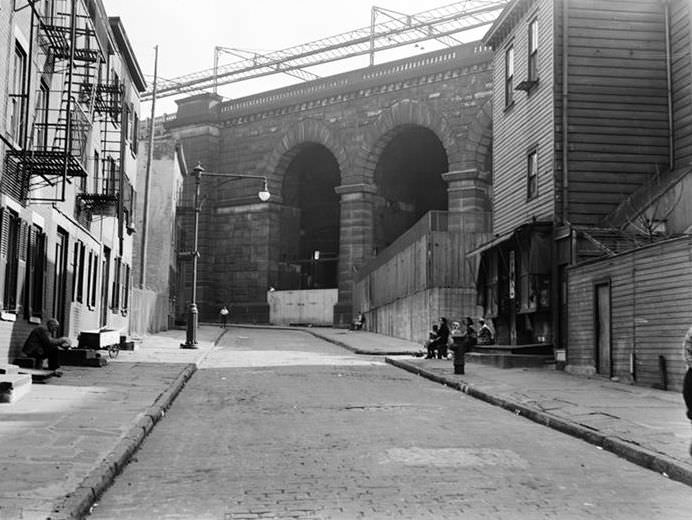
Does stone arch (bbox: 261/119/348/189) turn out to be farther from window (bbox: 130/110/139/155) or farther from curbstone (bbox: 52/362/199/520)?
curbstone (bbox: 52/362/199/520)

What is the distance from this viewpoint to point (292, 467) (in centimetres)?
831

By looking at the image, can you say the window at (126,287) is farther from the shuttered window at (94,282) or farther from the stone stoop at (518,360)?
the stone stoop at (518,360)

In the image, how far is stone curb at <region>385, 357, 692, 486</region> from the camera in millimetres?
8234

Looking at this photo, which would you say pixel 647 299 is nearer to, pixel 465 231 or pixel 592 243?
pixel 592 243

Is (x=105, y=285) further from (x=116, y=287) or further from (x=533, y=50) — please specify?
(x=533, y=50)

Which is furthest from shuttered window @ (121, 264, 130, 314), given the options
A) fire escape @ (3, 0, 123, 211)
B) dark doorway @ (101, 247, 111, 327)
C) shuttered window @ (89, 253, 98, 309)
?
fire escape @ (3, 0, 123, 211)

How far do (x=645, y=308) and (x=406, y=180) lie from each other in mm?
37473

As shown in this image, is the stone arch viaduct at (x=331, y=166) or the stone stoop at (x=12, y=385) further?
the stone arch viaduct at (x=331, y=166)

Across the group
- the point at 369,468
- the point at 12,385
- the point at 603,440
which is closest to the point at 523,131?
the point at 603,440

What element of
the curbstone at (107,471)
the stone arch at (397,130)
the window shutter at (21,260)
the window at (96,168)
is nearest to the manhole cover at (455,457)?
the curbstone at (107,471)

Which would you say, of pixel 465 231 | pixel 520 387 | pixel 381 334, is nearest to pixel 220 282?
pixel 381 334

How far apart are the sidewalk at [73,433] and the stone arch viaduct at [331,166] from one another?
28.7 meters

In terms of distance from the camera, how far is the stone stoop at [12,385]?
38.5ft

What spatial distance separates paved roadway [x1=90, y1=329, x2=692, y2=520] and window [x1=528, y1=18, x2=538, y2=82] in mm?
12387
